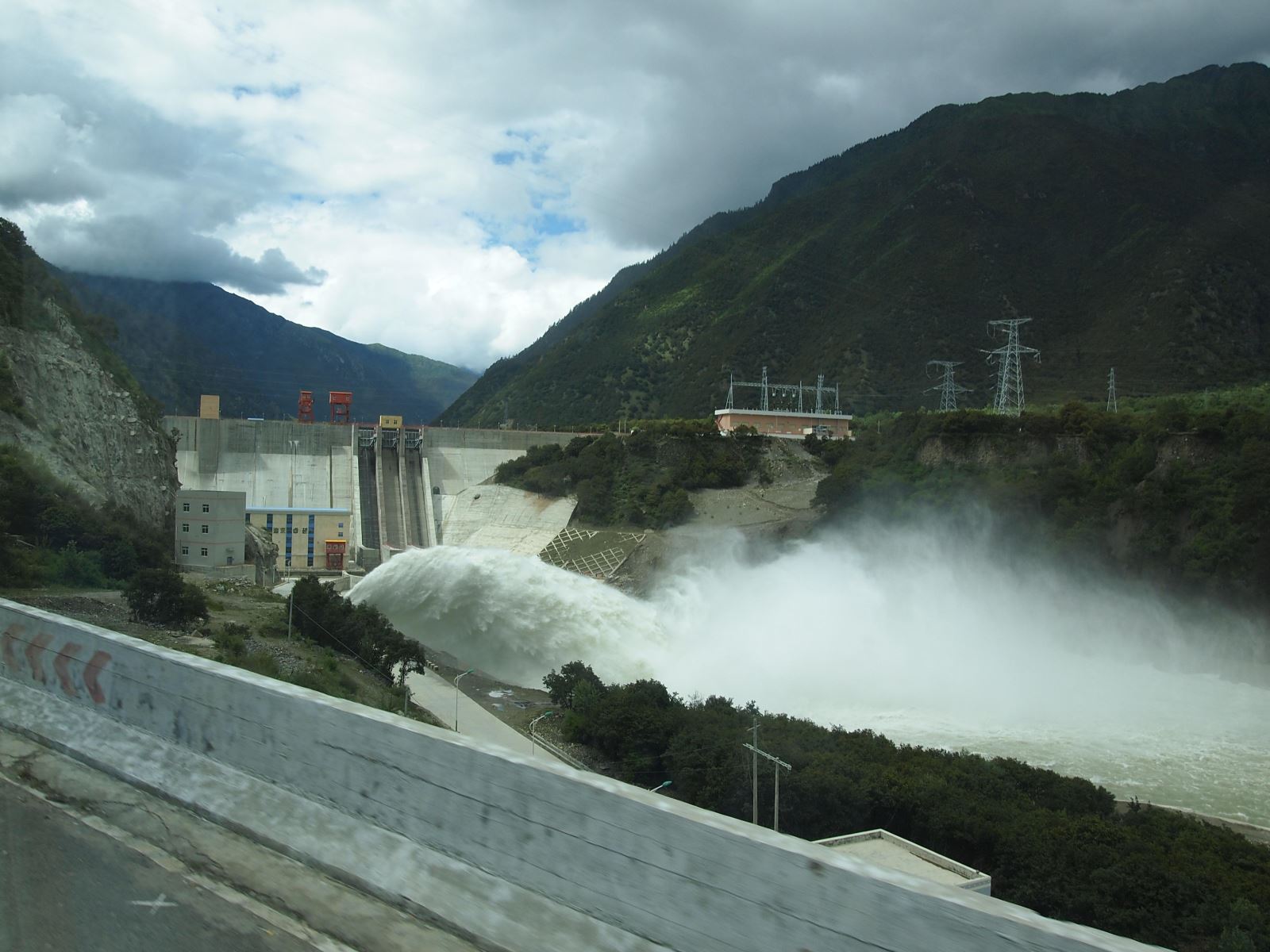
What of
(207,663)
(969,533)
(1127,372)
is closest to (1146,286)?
(1127,372)

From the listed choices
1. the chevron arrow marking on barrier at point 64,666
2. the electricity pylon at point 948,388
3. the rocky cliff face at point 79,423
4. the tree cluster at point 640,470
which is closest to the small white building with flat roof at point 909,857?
the chevron arrow marking on barrier at point 64,666

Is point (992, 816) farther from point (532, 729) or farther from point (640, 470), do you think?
point (640, 470)

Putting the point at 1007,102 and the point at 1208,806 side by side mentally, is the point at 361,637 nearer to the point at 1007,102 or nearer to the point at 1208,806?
the point at 1208,806

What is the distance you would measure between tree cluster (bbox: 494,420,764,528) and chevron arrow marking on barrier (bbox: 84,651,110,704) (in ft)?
136

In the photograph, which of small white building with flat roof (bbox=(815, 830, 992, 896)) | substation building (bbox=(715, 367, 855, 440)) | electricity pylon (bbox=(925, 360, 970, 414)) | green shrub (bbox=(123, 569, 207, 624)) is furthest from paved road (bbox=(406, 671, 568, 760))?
electricity pylon (bbox=(925, 360, 970, 414))

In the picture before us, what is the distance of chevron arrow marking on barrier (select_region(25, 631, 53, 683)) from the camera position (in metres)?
6.91

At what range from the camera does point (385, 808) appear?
15.5 ft

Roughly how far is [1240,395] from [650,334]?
6142 centimetres

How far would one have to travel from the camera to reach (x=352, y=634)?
2294cm

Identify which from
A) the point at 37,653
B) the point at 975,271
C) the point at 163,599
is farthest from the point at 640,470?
the point at 37,653

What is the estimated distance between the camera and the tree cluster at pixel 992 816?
1126 cm

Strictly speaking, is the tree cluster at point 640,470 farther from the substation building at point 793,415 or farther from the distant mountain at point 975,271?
the distant mountain at point 975,271

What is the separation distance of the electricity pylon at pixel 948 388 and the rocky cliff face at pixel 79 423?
151 feet

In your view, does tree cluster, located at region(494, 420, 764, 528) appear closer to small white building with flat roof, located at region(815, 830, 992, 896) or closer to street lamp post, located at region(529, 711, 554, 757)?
street lamp post, located at region(529, 711, 554, 757)
